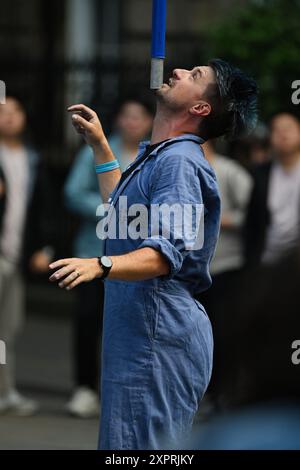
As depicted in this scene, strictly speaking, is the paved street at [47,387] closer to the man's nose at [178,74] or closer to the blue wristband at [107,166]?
the blue wristband at [107,166]

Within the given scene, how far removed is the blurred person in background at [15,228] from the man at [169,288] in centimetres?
351

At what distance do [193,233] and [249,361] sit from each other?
1.71 m

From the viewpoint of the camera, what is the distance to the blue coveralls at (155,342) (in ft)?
11.6

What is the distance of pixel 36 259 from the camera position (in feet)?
23.7

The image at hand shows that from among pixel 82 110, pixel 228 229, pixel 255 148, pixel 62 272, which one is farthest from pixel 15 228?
pixel 62 272

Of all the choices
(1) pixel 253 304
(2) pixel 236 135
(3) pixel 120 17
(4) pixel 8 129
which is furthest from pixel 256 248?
(3) pixel 120 17

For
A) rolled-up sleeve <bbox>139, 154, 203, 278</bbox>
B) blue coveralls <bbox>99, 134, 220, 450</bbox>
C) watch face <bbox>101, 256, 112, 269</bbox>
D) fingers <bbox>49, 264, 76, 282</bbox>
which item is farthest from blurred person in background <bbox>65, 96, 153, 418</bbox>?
fingers <bbox>49, 264, 76, 282</bbox>

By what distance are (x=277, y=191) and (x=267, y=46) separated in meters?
3.06

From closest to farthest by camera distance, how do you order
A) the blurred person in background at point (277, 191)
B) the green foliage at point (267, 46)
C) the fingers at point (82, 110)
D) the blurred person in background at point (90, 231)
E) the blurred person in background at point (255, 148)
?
the fingers at point (82, 110), the blurred person in background at point (277, 191), the blurred person in background at point (90, 231), the blurred person in background at point (255, 148), the green foliage at point (267, 46)

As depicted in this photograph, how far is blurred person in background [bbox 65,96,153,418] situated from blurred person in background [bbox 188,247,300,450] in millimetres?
5279

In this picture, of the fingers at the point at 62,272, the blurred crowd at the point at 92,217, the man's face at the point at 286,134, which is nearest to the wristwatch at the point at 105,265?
the fingers at the point at 62,272

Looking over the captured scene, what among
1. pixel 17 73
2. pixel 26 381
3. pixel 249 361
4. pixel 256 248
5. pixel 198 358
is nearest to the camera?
pixel 249 361

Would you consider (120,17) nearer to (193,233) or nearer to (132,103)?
(132,103)

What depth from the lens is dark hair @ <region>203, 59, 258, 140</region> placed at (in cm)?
369
